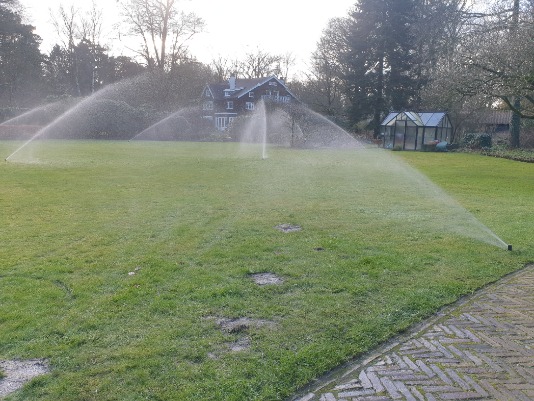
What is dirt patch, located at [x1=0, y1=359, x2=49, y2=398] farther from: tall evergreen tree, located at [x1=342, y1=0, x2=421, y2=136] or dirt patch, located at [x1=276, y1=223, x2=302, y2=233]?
tall evergreen tree, located at [x1=342, y1=0, x2=421, y2=136]

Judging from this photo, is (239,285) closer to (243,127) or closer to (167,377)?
(167,377)

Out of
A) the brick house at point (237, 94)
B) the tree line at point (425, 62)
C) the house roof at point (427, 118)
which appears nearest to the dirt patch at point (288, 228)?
the tree line at point (425, 62)

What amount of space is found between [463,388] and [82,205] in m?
10.0

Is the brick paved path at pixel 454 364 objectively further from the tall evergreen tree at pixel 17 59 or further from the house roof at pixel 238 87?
the house roof at pixel 238 87

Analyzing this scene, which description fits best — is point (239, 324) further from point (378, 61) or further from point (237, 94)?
point (237, 94)

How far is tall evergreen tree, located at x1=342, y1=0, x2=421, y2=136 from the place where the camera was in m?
47.8

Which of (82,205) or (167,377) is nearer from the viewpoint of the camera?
(167,377)

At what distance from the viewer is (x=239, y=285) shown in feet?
19.9

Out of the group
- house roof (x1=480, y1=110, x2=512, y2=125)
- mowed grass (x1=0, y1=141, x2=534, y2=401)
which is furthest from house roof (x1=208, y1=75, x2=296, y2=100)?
mowed grass (x1=0, y1=141, x2=534, y2=401)

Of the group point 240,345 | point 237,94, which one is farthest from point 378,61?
point 240,345

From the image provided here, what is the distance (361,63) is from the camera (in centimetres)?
4925

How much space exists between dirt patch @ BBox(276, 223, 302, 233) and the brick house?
187 feet

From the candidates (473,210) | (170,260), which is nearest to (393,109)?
(473,210)

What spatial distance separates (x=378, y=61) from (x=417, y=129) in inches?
493
